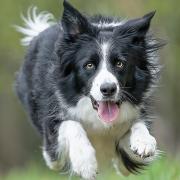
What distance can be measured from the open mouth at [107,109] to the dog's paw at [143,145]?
30 centimetres

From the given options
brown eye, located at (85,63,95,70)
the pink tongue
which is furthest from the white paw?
brown eye, located at (85,63,95,70)

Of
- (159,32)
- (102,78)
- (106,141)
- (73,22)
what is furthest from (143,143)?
(159,32)

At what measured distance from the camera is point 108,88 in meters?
7.89

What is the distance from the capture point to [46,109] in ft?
29.8

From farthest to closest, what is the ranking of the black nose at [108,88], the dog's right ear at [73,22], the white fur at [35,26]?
the white fur at [35,26] → the dog's right ear at [73,22] → the black nose at [108,88]

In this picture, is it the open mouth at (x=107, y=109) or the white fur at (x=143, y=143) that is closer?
the white fur at (x=143, y=143)

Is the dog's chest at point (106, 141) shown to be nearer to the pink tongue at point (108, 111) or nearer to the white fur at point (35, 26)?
the pink tongue at point (108, 111)

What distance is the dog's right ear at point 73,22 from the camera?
8383 mm

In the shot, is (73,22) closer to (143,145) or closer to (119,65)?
(119,65)

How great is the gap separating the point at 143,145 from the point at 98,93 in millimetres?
640

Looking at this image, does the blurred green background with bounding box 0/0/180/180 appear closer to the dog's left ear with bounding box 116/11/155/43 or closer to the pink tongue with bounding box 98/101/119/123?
the dog's left ear with bounding box 116/11/155/43

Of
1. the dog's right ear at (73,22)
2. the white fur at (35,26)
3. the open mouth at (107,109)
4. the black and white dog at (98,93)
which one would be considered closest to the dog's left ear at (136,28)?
the black and white dog at (98,93)

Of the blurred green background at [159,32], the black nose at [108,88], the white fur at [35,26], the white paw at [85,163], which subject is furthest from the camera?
the blurred green background at [159,32]

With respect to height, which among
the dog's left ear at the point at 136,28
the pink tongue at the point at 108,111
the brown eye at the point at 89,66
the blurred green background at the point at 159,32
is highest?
the dog's left ear at the point at 136,28
